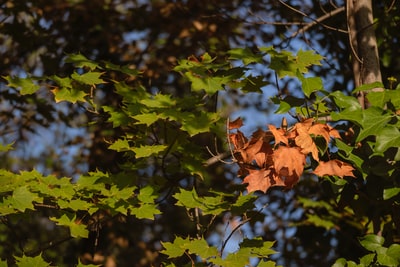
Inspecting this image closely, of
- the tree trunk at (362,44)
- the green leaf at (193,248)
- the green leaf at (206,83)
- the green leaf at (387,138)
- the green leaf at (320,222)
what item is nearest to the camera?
the green leaf at (387,138)

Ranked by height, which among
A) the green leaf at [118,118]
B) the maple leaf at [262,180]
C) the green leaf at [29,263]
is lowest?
the green leaf at [29,263]

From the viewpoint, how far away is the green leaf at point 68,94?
3012 millimetres

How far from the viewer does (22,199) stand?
8.85 ft

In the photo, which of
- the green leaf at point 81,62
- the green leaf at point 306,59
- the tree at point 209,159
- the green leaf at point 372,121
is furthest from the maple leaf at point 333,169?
the green leaf at point 81,62

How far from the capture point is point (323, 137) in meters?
2.64

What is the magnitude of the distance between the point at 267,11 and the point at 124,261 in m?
3.48

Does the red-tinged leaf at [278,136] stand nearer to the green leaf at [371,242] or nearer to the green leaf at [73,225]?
the green leaf at [371,242]

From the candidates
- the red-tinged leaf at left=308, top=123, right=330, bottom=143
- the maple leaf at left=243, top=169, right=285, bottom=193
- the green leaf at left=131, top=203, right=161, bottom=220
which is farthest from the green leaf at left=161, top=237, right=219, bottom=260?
the red-tinged leaf at left=308, top=123, right=330, bottom=143

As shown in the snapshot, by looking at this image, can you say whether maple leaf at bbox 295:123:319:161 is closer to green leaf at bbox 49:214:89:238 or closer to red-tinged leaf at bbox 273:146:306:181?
red-tinged leaf at bbox 273:146:306:181

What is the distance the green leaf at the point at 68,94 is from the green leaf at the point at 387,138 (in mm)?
1510

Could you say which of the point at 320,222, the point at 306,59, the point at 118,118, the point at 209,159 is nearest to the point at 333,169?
the point at 306,59

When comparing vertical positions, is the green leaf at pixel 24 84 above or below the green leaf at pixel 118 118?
above

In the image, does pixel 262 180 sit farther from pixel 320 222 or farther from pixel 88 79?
pixel 320 222

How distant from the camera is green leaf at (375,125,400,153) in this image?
2.41 metres
